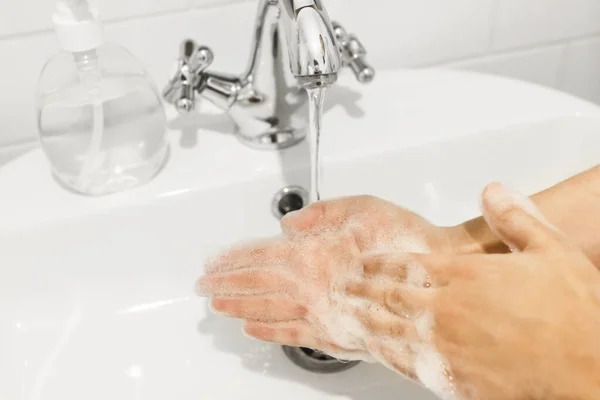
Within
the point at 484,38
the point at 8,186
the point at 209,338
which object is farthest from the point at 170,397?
the point at 484,38

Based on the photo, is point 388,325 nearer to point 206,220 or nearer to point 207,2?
point 206,220

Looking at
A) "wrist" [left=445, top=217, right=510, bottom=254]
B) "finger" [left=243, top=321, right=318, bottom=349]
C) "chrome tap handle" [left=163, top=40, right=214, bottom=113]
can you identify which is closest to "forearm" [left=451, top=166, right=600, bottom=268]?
"wrist" [left=445, top=217, right=510, bottom=254]

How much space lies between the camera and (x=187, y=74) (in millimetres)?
425

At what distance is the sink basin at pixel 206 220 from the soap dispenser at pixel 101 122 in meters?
0.02

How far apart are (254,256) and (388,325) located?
107 millimetres

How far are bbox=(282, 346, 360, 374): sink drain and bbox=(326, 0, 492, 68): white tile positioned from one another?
0.28 meters

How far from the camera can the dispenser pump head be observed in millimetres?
364

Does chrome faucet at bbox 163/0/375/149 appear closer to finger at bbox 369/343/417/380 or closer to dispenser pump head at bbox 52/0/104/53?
dispenser pump head at bbox 52/0/104/53

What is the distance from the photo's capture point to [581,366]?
10.7 inches

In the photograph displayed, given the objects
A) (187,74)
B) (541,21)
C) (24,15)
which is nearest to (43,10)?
(24,15)

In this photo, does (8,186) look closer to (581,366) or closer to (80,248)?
(80,248)

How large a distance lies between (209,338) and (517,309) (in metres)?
0.24

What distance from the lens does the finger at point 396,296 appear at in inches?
12.3

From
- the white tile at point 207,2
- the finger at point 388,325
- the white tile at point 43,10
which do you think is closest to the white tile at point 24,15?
the white tile at point 43,10
